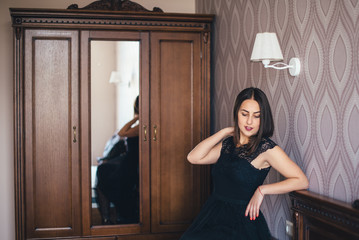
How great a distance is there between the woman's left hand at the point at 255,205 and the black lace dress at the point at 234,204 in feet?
0.30

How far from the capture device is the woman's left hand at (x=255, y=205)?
6.37 feet

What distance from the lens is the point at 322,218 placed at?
1.88m

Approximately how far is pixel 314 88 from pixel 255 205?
0.69 meters

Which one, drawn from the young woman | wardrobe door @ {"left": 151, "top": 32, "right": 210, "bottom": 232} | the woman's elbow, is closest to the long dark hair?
the young woman

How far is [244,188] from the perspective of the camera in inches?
82.0

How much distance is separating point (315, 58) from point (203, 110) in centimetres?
151

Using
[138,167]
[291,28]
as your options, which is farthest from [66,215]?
[291,28]

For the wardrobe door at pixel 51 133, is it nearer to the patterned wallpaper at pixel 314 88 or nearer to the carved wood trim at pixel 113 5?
the carved wood trim at pixel 113 5

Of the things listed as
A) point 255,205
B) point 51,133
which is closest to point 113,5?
point 51,133

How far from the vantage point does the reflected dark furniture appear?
168 cm

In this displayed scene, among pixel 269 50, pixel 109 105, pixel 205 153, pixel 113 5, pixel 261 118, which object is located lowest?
pixel 205 153

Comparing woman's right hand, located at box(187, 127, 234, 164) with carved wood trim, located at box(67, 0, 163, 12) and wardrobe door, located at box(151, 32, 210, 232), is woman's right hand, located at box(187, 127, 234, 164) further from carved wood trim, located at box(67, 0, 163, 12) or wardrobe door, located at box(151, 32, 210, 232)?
carved wood trim, located at box(67, 0, 163, 12)

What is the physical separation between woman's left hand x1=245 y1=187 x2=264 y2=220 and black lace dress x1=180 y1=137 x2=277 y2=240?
0.09m

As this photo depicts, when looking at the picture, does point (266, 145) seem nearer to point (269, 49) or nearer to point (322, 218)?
point (322, 218)
